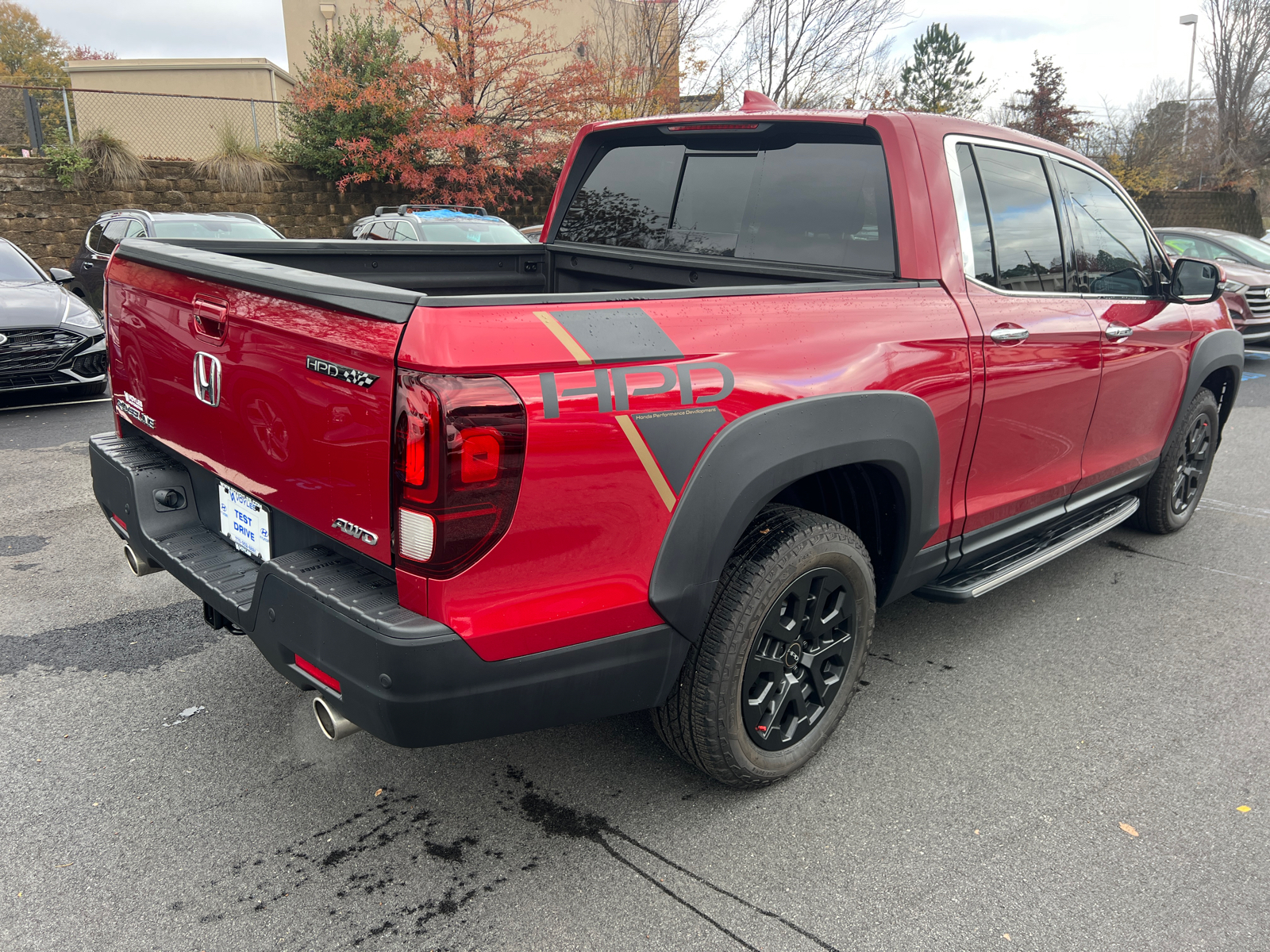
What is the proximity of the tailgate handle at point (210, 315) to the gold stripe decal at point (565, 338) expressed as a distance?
89 cm

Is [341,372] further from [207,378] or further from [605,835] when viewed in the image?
[605,835]

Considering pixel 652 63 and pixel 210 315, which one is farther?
pixel 652 63

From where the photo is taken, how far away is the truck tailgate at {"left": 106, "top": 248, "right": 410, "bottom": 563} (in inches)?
73.9

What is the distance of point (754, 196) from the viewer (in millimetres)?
3232

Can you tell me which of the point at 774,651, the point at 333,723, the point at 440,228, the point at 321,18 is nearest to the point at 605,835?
the point at 774,651

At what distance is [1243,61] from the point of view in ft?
94.7

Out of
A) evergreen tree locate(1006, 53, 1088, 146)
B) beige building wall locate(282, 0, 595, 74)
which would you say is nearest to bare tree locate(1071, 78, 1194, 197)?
evergreen tree locate(1006, 53, 1088, 146)

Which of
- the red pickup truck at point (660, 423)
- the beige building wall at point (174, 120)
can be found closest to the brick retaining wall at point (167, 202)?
the beige building wall at point (174, 120)

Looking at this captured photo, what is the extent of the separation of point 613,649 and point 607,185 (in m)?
2.40

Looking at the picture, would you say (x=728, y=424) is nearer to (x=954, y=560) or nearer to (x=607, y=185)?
(x=954, y=560)

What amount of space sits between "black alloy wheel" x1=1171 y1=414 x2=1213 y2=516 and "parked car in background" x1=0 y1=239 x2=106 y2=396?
816cm

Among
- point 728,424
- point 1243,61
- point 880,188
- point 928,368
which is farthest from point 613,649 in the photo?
point 1243,61

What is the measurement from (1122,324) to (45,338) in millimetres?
7818

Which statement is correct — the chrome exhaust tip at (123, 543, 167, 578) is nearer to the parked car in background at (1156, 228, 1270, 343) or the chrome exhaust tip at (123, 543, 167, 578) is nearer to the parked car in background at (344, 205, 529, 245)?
the parked car in background at (344, 205, 529, 245)
